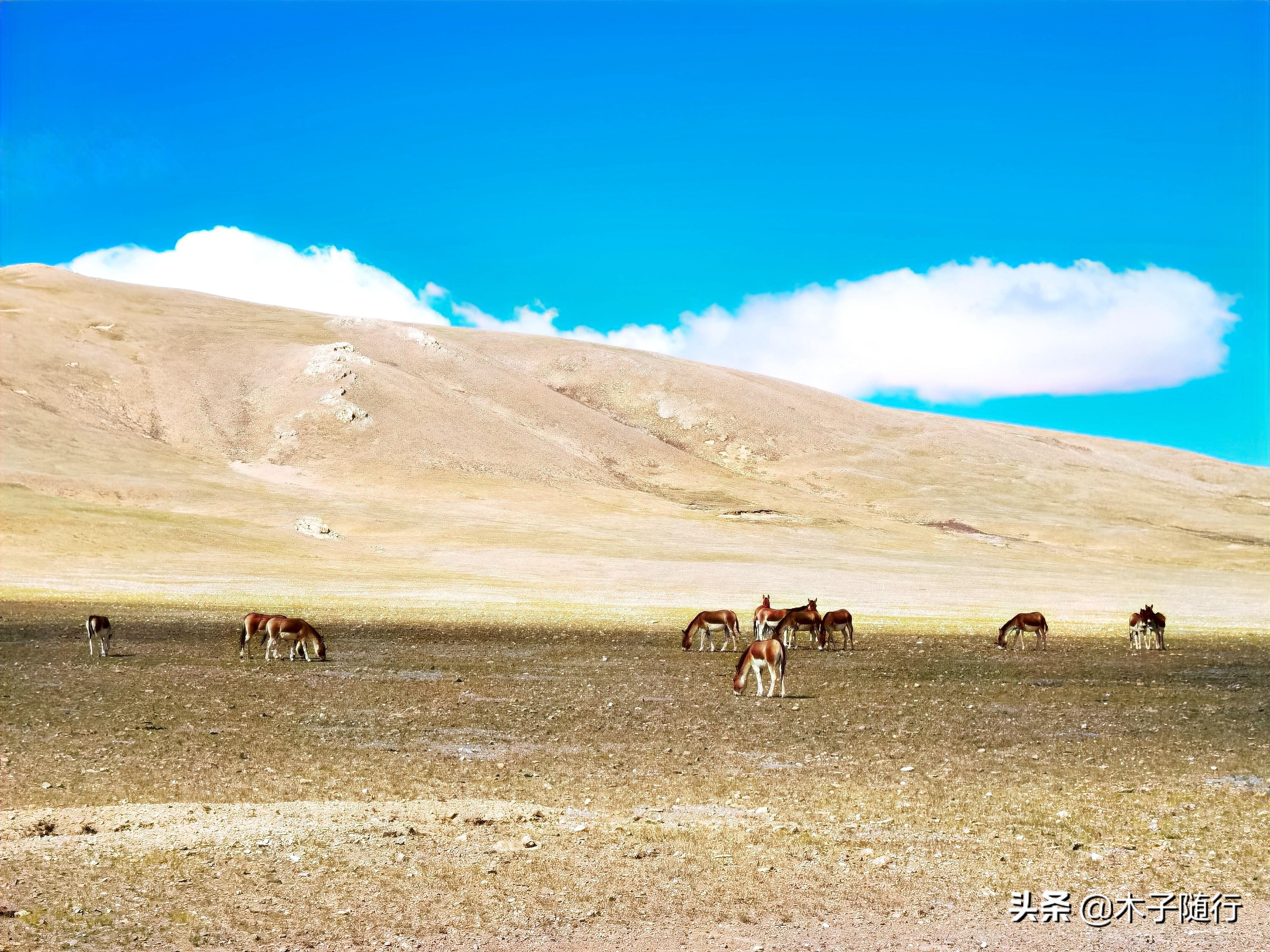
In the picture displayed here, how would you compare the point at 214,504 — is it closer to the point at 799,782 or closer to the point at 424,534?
the point at 424,534

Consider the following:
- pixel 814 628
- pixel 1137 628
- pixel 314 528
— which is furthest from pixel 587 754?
pixel 314 528

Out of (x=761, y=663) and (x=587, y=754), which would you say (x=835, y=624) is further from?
(x=587, y=754)

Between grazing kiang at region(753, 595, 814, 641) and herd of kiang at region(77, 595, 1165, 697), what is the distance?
3 cm

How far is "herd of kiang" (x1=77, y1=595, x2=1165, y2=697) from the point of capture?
21.9 meters

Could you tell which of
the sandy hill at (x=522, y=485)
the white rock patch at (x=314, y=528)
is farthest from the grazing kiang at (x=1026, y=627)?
the white rock patch at (x=314, y=528)

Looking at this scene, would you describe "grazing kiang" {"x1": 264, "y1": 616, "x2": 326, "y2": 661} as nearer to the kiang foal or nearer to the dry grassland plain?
the dry grassland plain

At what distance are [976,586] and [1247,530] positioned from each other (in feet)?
263

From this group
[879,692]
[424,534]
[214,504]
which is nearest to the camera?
[879,692]

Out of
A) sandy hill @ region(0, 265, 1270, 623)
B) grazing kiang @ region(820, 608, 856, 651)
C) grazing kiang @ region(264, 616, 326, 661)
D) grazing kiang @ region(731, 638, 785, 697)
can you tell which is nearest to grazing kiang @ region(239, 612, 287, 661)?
grazing kiang @ region(264, 616, 326, 661)

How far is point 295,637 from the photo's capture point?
27109mm

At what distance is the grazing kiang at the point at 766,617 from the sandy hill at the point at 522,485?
2056 cm

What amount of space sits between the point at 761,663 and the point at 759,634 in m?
11.8

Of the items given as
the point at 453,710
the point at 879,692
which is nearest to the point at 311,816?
the point at 453,710

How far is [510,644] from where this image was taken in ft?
107
